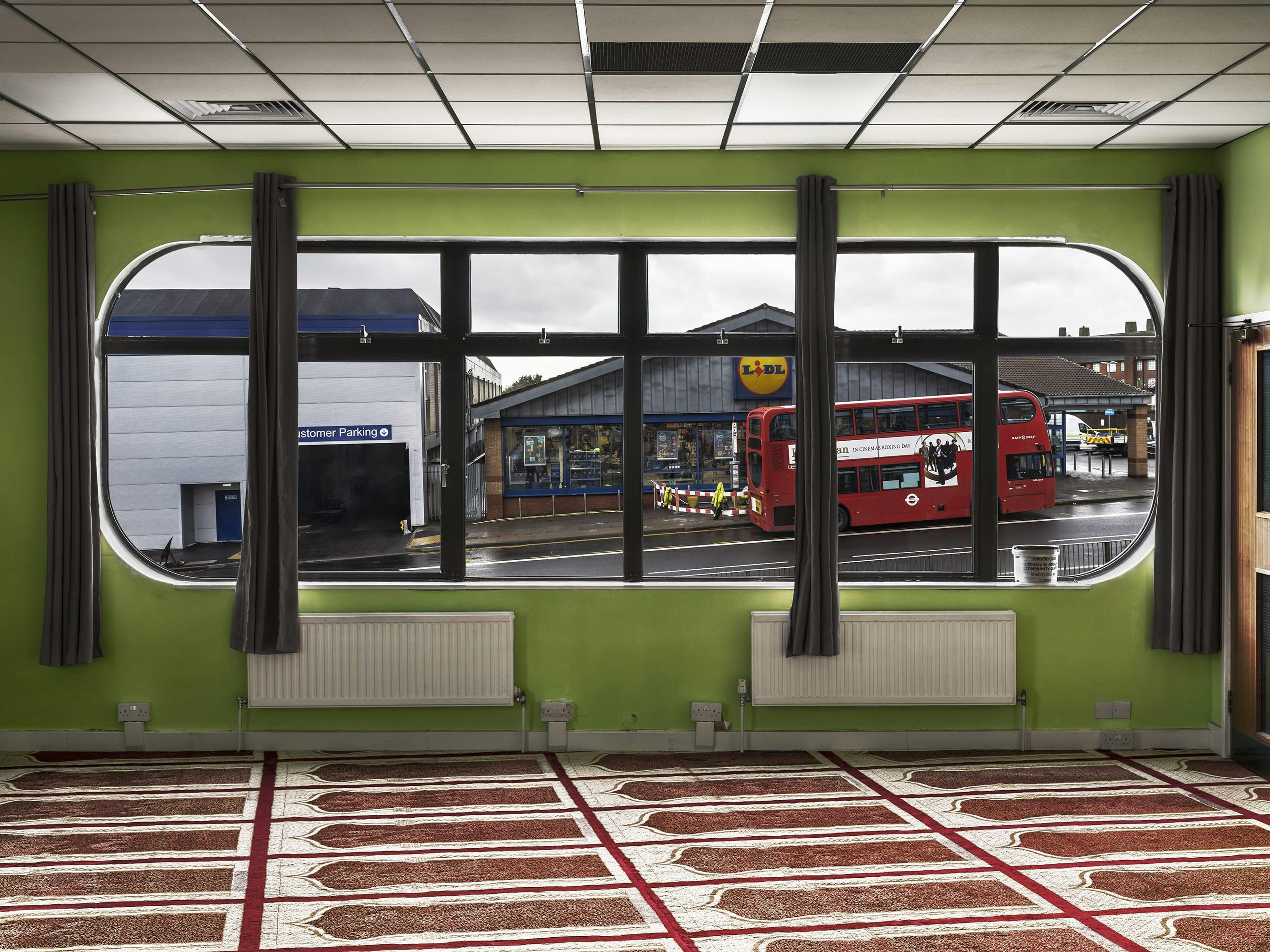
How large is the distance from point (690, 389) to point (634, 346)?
15.6 inches

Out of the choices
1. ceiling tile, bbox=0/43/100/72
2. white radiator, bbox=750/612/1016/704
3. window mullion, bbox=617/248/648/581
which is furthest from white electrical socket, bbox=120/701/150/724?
white radiator, bbox=750/612/1016/704

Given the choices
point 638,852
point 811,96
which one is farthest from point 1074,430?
point 638,852

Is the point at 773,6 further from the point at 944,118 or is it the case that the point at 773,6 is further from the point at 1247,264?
the point at 1247,264

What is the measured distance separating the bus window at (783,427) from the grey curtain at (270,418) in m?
2.54

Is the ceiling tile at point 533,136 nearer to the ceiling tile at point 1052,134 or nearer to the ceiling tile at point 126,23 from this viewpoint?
the ceiling tile at point 126,23

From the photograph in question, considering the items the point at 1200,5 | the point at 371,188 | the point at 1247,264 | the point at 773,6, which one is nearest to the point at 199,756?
the point at 371,188

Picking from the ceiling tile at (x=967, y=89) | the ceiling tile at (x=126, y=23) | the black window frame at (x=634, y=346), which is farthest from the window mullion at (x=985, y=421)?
the ceiling tile at (x=126, y=23)

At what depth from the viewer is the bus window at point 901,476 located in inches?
215

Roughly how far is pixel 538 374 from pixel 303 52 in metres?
2.04

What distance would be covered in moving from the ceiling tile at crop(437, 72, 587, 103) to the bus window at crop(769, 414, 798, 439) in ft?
6.40

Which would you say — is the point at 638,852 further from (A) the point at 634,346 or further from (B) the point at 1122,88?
(B) the point at 1122,88

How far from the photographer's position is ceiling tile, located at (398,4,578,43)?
3.51 m

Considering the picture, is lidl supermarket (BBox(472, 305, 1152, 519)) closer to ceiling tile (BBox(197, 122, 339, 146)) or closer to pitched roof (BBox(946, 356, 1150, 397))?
pitched roof (BBox(946, 356, 1150, 397))

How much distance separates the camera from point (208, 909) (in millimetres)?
3424
